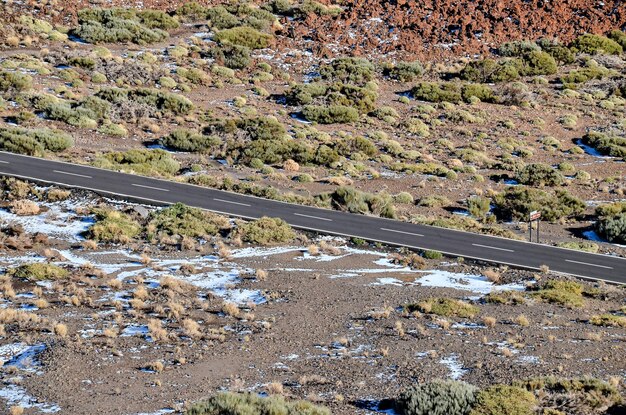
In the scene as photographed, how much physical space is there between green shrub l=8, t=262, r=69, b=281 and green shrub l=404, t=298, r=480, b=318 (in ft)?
32.1

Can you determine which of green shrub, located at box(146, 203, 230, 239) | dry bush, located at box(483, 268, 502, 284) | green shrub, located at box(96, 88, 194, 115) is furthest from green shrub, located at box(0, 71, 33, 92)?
dry bush, located at box(483, 268, 502, 284)

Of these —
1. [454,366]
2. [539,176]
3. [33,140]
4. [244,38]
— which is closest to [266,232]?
[454,366]

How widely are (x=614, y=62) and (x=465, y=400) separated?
44975 mm

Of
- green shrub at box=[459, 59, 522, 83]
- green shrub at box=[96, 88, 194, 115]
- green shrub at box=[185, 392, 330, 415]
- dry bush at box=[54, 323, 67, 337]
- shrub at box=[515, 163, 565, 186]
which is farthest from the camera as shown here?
green shrub at box=[459, 59, 522, 83]

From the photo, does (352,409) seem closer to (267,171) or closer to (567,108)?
(267,171)

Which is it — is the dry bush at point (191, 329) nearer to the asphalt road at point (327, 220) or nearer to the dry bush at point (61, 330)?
the dry bush at point (61, 330)

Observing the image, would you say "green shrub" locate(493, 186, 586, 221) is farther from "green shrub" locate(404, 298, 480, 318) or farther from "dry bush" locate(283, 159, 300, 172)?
"green shrub" locate(404, 298, 480, 318)

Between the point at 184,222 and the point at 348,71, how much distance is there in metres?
26.2

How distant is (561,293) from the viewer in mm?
24578

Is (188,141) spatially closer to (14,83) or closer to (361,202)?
(361,202)

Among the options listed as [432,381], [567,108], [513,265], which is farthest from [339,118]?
[432,381]

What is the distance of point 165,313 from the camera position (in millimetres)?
22391

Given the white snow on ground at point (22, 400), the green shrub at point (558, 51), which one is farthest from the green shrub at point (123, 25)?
the white snow on ground at point (22, 400)

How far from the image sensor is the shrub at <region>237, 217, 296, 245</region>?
28516 millimetres
